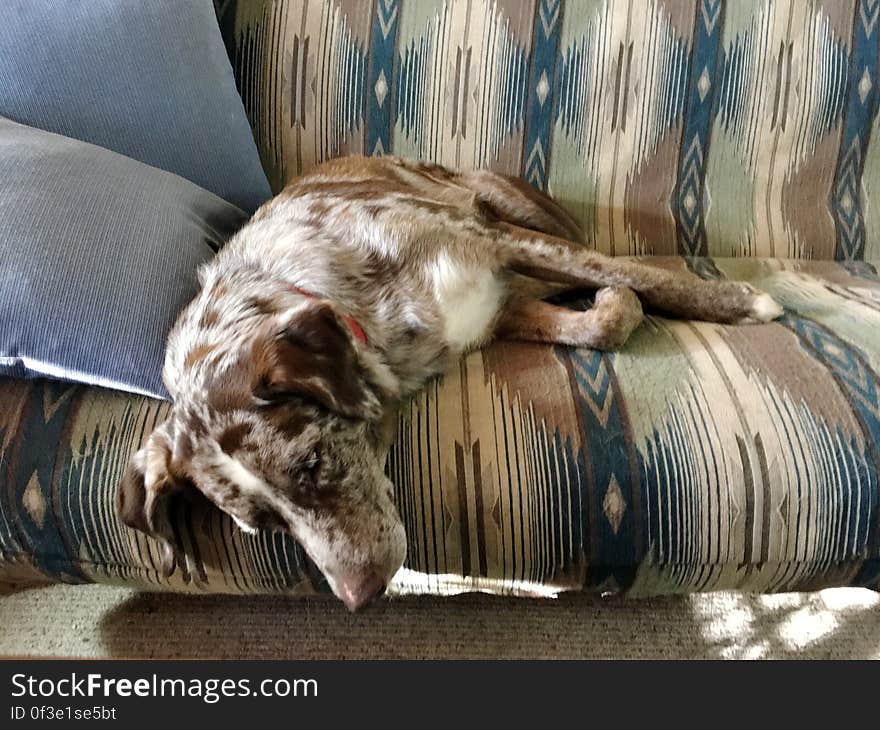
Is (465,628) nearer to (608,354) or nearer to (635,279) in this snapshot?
(608,354)

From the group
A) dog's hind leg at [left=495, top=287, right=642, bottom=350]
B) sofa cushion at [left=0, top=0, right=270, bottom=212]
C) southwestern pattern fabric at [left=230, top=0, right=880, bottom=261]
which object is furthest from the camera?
southwestern pattern fabric at [left=230, top=0, right=880, bottom=261]

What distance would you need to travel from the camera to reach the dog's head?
1.34 metres

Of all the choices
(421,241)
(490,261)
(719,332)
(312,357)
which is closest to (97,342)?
(312,357)

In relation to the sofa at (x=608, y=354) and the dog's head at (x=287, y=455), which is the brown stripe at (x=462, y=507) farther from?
the dog's head at (x=287, y=455)

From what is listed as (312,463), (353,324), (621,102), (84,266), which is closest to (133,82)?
(84,266)

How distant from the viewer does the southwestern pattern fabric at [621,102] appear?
2211mm

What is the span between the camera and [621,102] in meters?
2.26

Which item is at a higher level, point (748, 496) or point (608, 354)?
point (608, 354)

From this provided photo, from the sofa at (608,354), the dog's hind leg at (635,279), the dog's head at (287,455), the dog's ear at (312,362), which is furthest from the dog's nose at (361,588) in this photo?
the dog's hind leg at (635,279)

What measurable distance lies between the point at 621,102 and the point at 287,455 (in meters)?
1.66

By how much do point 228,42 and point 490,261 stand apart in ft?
4.06

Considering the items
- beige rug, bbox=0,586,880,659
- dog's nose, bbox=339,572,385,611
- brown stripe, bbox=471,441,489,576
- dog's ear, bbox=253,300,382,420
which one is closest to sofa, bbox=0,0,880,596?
brown stripe, bbox=471,441,489,576

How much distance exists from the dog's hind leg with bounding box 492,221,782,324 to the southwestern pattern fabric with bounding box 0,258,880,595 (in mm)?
304

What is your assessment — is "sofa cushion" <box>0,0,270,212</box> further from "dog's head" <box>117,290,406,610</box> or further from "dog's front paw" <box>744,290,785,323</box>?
"dog's front paw" <box>744,290,785,323</box>
